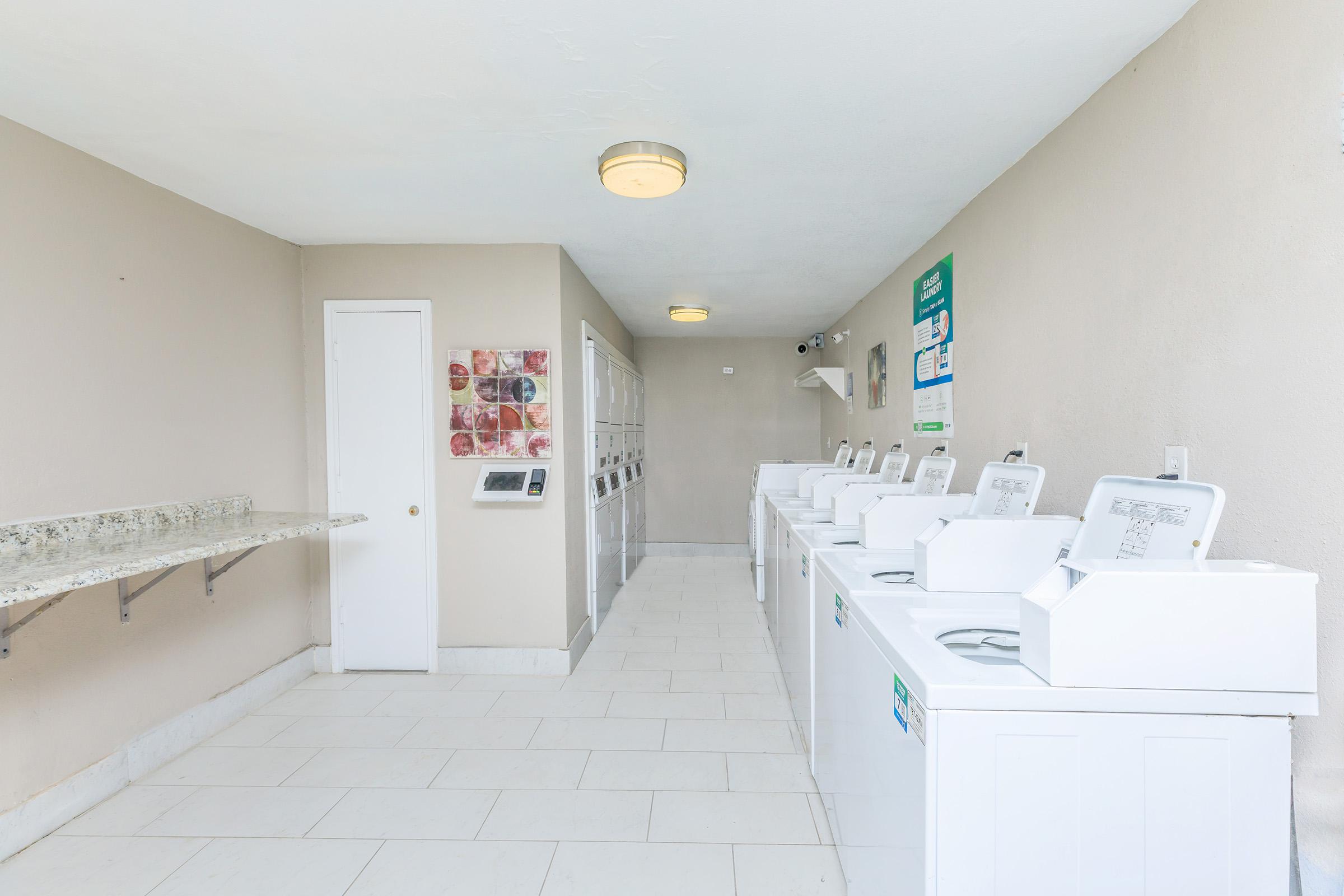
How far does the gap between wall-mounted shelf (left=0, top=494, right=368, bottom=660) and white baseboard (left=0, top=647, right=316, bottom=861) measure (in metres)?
0.52

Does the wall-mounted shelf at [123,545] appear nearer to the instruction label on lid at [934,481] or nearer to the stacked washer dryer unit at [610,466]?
the stacked washer dryer unit at [610,466]

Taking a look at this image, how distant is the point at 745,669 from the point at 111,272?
3447mm

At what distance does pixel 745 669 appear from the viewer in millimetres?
3537

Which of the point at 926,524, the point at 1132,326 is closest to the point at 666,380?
the point at 926,524

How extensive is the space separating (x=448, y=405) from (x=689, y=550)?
3883mm

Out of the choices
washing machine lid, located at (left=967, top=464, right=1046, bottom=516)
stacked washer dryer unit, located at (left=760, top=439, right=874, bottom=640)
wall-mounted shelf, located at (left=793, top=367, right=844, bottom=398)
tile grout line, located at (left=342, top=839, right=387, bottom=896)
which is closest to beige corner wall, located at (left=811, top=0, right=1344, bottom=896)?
washing machine lid, located at (left=967, top=464, right=1046, bottom=516)

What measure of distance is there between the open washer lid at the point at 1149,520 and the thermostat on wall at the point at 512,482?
2573mm

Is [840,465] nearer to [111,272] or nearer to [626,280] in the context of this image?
[626,280]

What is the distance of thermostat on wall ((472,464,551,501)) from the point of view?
3.42m

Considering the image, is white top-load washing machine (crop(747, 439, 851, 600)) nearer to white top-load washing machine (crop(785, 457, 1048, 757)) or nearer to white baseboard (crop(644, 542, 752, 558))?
white baseboard (crop(644, 542, 752, 558))

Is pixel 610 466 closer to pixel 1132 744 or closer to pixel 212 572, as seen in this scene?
pixel 212 572

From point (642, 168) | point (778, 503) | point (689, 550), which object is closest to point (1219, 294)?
point (642, 168)

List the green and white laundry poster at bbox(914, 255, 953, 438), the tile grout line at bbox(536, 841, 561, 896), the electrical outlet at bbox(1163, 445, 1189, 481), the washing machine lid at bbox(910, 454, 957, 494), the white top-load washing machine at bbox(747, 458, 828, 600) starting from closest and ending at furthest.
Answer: the electrical outlet at bbox(1163, 445, 1189, 481)
the tile grout line at bbox(536, 841, 561, 896)
the washing machine lid at bbox(910, 454, 957, 494)
the green and white laundry poster at bbox(914, 255, 953, 438)
the white top-load washing machine at bbox(747, 458, 828, 600)

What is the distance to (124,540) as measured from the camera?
7.55 feet
